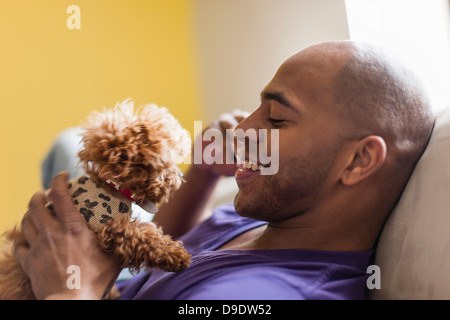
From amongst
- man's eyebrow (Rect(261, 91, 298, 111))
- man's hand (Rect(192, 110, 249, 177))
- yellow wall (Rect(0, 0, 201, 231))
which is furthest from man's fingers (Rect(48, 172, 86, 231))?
yellow wall (Rect(0, 0, 201, 231))

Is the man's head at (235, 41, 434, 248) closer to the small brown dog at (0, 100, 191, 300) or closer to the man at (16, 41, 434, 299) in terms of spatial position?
the man at (16, 41, 434, 299)

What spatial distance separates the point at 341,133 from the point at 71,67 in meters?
2.22

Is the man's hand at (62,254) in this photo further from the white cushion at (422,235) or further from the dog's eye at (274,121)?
the white cushion at (422,235)

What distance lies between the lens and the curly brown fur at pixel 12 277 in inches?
37.9

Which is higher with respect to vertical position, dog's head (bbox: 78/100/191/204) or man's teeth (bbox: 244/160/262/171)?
dog's head (bbox: 78/100/191/204)

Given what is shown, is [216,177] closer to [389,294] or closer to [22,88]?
[389,294]

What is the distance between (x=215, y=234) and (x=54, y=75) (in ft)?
6.30

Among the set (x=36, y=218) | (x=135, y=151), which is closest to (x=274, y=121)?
(x=135, y=151)

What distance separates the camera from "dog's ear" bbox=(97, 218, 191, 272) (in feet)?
3.14

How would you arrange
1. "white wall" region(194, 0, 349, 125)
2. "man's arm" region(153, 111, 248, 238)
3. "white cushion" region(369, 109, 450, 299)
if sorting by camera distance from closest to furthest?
"white cushion" region(369, 109, 450, 299), "man's arm" region(153, 111, 248, 238), "white wall" region(194, 0, 349, 125)

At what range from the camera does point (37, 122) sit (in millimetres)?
2693

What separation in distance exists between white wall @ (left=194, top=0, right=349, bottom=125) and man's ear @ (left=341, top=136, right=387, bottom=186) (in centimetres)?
85

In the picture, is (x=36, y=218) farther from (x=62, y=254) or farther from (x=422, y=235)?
(x=422, y=235)

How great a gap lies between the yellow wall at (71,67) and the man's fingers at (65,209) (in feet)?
5.59
